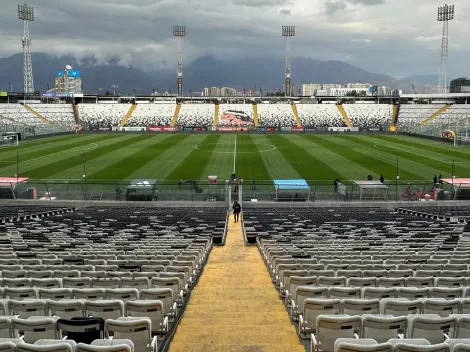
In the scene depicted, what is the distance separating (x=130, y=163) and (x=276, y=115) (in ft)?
235

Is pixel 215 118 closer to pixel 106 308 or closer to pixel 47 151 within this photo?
pixel 47 151

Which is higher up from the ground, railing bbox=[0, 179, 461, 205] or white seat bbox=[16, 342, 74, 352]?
white seat bbox=[16, 342, 74, 352]

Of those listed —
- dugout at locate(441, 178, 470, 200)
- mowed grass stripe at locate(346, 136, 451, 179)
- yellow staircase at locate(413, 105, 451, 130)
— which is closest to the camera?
dugout at locate(441, 178, 470, 200)

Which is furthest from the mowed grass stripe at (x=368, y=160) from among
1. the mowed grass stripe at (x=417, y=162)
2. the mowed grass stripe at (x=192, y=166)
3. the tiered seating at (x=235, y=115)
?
the tiered seating at (x=235, y=115)

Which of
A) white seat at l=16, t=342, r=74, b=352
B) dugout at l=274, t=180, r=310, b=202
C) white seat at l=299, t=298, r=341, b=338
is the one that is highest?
white seat at l=16, t=342, r=74, b=352

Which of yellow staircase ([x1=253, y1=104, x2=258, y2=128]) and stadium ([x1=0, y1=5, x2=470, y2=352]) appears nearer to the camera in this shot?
stadium ([x1=0, y1=5, x2=470, y2=352])

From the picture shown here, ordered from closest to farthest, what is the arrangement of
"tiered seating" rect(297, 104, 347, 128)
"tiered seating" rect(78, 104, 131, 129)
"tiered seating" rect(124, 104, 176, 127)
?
"tiered seating" rect(78, 104, 131, 129)
"tiered seating" rect(124, 104, 176, 127)
"tiered seating" rect(297, 104, 347, 128)

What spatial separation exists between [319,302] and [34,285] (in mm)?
5168

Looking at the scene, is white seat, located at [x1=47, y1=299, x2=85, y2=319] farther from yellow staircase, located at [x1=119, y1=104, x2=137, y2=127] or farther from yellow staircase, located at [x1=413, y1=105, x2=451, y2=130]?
yellow staircase, located at [x1=413, y1=105, x2=451, y2=130]

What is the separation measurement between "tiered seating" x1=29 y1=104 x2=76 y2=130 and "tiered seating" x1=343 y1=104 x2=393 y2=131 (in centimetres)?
6683

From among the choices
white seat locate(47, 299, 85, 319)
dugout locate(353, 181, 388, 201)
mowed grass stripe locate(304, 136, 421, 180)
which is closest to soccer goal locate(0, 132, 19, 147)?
mowed grass stripe locate(304, 136, 421, 180)

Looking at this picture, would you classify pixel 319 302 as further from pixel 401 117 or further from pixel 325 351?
pixel 401 117

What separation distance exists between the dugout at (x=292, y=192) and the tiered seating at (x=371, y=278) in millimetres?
9109

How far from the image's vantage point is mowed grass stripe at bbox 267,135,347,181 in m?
43.5
